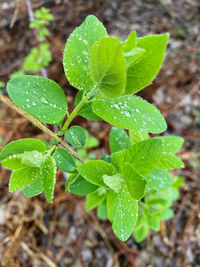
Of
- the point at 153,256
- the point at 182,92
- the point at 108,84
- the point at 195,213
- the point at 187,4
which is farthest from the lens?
the point at 187,4

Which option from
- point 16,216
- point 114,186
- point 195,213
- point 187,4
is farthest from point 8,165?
point 187,4

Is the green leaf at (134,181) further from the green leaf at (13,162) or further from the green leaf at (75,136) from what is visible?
the green leaf at (13,162)

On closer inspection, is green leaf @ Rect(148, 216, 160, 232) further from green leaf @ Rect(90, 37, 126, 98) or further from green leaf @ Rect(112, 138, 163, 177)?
green leaf @ Rect(90, 37, 126, 98)


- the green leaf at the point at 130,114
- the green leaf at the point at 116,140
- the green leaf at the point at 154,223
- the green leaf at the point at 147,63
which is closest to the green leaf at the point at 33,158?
the green leaf at the point at 130,114

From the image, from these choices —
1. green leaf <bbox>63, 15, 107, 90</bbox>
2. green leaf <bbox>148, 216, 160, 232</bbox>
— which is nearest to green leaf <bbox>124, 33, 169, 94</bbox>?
green leaf <bbox>63, 15, 107, 90</bbox>

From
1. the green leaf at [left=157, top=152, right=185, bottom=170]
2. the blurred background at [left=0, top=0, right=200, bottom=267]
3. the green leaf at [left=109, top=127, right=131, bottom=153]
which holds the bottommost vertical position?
the blurred background at [left=0, top=0, right=200, bottom=267]

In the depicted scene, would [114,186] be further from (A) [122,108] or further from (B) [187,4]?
(B) [187,4]
